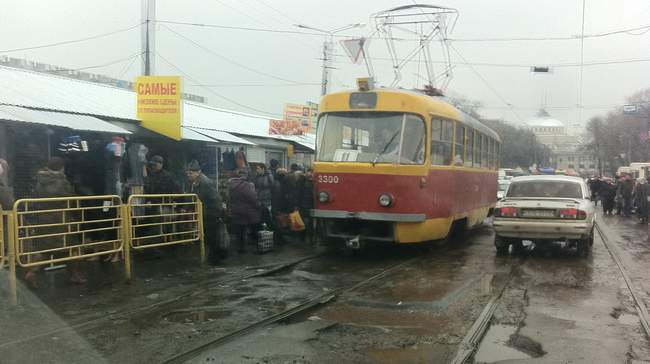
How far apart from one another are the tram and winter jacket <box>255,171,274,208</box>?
1.90m

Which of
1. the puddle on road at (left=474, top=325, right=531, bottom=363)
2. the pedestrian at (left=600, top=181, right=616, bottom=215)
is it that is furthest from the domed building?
the puddle on road at (left=474, top=325, right=531, bottom=363)

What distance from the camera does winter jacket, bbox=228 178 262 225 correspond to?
35.3 ft

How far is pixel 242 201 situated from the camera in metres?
10.8

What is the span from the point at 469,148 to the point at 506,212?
7.56 feet

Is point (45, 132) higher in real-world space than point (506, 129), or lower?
lower

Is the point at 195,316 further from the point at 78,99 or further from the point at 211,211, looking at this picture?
the point at 78,99

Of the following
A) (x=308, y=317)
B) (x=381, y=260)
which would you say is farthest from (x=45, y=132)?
(x=308, y=317)

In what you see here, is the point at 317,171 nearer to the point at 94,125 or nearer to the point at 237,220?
the point at 237,220

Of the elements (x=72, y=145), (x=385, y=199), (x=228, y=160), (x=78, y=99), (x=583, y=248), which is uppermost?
(x=78, y=99)

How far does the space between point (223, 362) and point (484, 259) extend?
717 centimetres

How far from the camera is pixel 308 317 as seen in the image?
649 cm

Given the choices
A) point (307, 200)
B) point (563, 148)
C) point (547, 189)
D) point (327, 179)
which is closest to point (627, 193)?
point (547, 189)

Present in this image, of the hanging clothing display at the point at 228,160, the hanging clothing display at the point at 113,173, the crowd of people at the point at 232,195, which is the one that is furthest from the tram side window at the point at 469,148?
the hanging clothing display at the point at 228,160

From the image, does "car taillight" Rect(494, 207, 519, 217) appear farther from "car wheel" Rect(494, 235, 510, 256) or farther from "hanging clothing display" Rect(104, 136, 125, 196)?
"hanging clothing display" Rect(104, 136, 125, 196)
